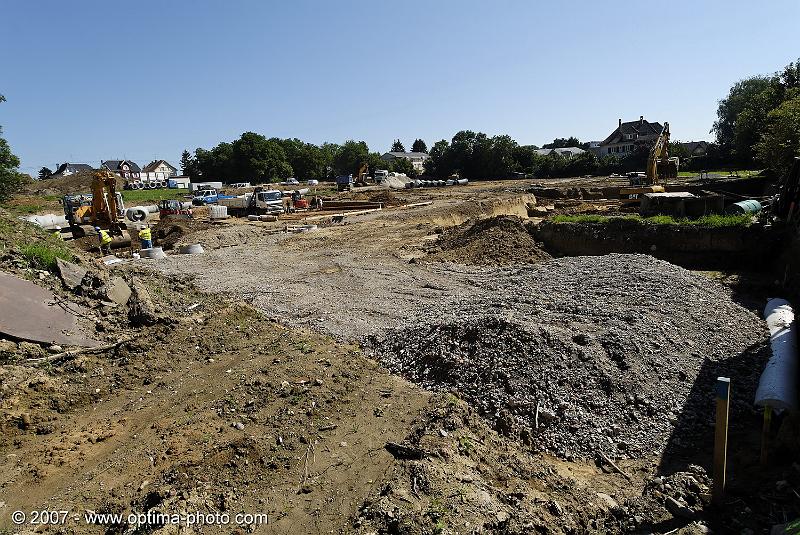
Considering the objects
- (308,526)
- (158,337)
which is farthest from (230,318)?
(308,526)

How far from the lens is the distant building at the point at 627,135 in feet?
270

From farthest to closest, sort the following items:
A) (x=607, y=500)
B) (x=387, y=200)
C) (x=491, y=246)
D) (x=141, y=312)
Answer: (x=387, y=200) < (x=491, y=246) < (x=141, y=312) < (x=607, y=500)

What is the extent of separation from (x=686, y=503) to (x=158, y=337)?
8659mm

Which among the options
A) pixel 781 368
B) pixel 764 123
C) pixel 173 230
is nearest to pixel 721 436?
pixel 781 368

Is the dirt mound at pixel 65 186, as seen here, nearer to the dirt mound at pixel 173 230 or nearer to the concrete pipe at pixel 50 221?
the concrete pipe at pixel 50 221

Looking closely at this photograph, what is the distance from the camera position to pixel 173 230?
85.7ft

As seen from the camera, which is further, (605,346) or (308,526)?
(605,346)

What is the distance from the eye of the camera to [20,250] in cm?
974

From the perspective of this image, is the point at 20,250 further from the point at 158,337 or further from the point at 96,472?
the point at 96,472

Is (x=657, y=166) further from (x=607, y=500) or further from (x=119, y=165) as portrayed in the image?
(x=119, y=165)

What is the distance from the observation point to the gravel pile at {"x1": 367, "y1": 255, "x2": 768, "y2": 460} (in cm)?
621

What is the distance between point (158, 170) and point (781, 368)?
14153 centimetres

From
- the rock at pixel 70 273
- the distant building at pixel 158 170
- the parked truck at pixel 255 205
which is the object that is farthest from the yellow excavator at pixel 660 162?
the distant building at pixel 158 170

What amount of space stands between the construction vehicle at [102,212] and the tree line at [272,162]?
47.6 m
